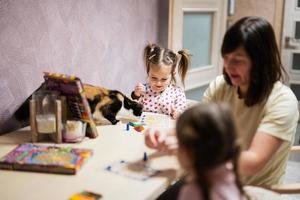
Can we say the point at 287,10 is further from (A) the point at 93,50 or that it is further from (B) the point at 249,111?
(B) the point at 249,111

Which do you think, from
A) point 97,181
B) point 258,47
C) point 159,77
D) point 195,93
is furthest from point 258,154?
point 195,93

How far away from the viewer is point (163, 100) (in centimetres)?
217

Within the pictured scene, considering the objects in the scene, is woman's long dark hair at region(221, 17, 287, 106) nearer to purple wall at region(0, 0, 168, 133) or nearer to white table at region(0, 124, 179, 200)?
white table at region(0, 124, 179, 200)

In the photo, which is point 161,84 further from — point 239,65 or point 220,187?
point 220,187

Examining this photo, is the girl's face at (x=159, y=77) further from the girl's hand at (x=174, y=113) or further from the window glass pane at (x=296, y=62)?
the window glass pane at (x=296, y=62)

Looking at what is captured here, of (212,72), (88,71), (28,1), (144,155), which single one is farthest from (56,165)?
(212,72)

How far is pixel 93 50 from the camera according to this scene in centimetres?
227

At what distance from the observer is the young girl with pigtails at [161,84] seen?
2125 millimetres

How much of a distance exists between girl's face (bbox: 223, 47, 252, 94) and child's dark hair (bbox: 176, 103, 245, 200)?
0.51m

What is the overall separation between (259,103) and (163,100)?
0.82 meters

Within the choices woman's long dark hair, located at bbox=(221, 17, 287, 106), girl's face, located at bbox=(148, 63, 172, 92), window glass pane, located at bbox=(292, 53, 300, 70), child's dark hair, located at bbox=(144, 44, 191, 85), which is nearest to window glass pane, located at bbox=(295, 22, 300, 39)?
window glass pane, located at bbox=(292, 53, 300, 70)

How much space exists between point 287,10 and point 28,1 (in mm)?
3055

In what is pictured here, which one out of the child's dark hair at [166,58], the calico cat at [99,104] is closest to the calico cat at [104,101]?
the calico cat at [99,104]

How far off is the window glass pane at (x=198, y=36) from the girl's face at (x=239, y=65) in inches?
70.7
